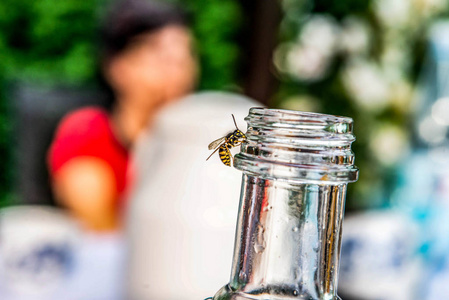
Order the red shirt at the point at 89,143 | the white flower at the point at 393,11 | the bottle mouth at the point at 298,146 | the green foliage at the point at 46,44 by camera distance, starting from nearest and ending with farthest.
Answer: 1. the bottle mouth at the point at 298,146
2. the white flower at the point at 393,11
3. the red shirt at the point at 89,143
4. the green foliage at the point at 46,44

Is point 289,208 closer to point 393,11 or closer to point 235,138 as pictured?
point 235,138

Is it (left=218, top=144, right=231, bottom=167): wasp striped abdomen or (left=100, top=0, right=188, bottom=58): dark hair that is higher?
(left=100, top=0, right=188, bottom=58): dark hair

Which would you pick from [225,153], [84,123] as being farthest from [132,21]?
[225,153]

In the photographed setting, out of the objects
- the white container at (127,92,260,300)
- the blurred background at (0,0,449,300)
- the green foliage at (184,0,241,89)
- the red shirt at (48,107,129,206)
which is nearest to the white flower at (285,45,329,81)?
the blurred background at (0,0,449,300)

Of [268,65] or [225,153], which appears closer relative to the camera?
[225,153]

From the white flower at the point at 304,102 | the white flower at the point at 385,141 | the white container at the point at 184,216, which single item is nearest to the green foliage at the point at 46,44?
the white flower at the point at 304,102

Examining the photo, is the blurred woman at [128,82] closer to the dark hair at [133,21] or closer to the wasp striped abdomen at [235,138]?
the dark hair at [133,21]

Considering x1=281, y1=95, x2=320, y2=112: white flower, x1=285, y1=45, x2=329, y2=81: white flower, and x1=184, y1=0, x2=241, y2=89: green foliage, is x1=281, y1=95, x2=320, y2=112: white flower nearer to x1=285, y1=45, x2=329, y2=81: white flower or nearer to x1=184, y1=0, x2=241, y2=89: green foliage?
x1=285, y1=45, x2=329, y2=81: white flower
